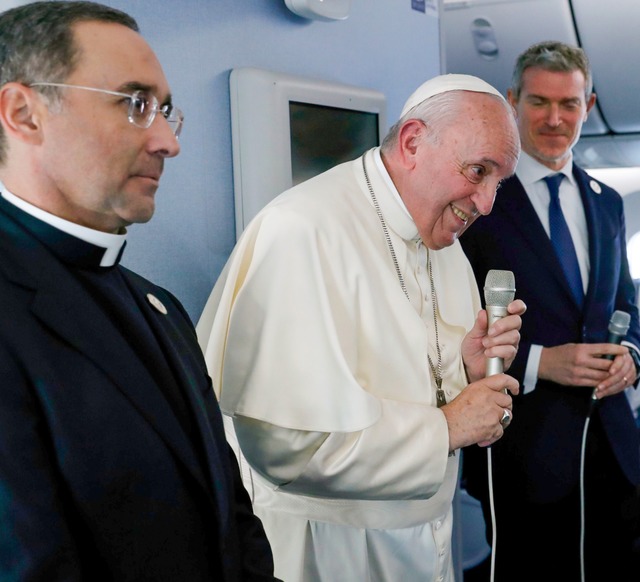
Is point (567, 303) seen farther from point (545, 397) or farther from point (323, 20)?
point (323, 20)

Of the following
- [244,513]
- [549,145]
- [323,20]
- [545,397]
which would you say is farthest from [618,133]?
[244,513]

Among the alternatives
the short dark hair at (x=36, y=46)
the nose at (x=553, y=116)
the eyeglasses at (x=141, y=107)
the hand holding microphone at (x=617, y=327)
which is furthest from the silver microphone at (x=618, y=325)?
the short dark hair at (x=36, y=46)

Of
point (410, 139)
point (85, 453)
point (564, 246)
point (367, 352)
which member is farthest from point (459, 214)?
point (85, 453)

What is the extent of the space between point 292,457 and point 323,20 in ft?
4.18

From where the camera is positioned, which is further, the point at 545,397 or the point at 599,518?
the point at 599,518

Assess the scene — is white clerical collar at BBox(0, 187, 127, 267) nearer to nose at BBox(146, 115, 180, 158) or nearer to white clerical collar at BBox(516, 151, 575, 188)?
nose at BBox(146, 115, 180, 158)

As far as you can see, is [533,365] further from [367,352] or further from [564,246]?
[367,352]

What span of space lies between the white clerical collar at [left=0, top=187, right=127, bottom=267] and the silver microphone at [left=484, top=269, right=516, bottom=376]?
38.9 inches

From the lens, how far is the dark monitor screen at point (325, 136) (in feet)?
7.70

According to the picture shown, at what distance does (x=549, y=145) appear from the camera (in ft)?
9.98

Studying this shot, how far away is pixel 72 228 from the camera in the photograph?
4.19 ft

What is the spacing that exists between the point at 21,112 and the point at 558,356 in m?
2.01

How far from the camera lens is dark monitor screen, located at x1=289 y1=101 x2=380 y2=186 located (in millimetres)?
2348

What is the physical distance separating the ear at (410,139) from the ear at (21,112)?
1.08m
